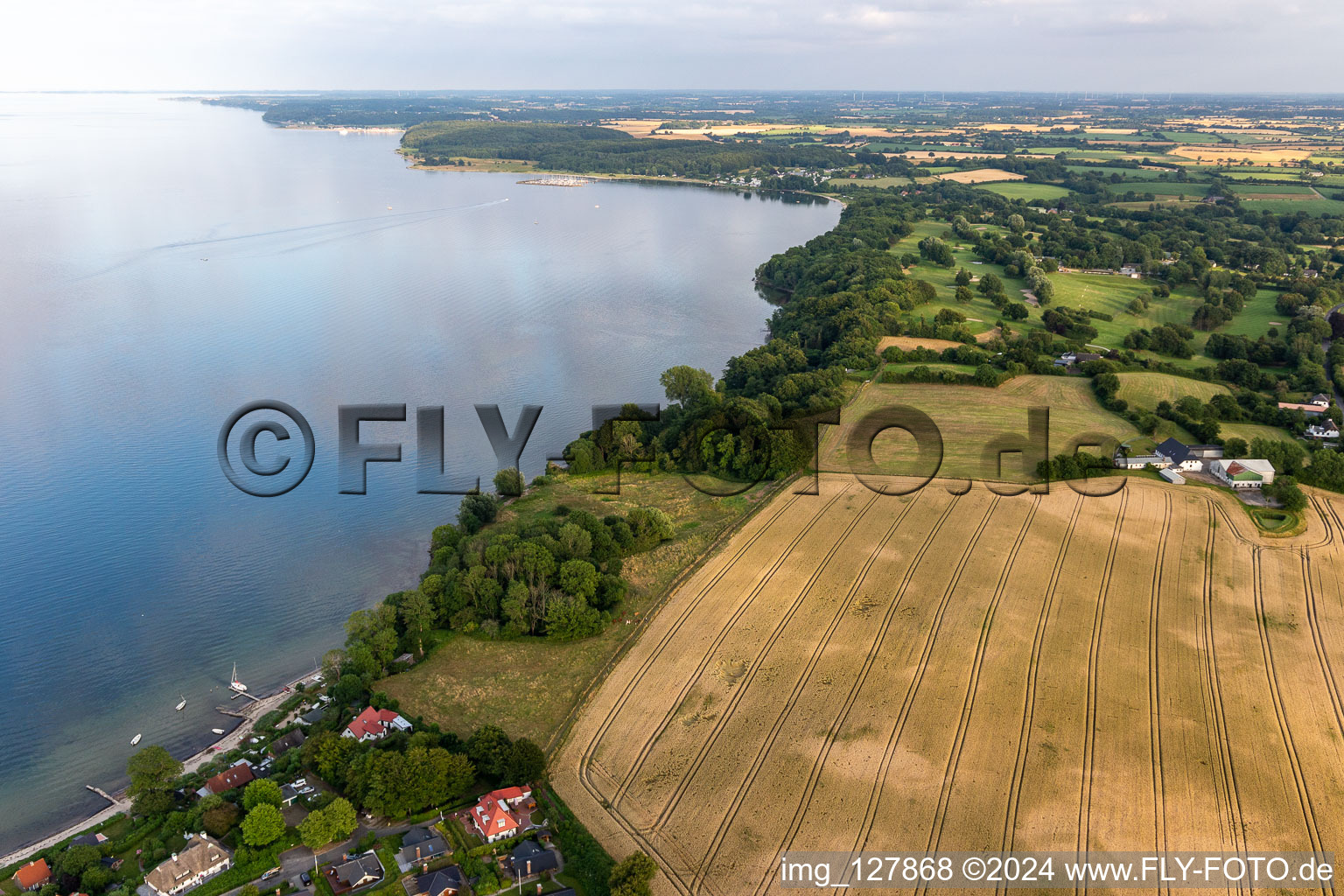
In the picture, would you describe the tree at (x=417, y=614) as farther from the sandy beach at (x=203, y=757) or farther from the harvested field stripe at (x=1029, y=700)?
the harvested field stripe at (x=1029, y=700)

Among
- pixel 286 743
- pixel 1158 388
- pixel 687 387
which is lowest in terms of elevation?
pixel 286 743

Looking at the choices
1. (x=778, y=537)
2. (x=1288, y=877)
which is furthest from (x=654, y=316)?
(x=1288, y=877)

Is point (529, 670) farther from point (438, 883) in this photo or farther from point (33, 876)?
point (33, 876)

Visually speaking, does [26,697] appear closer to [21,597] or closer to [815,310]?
[21,597]

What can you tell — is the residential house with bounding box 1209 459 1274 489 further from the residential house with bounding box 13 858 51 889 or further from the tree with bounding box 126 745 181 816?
the residential house with bounding box 13 858 51 889

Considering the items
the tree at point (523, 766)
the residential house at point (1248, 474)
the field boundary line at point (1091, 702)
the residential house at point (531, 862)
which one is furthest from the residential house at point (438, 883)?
the residential house at point (1248, 474)

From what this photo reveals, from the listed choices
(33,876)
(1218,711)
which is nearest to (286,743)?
(33,876)
